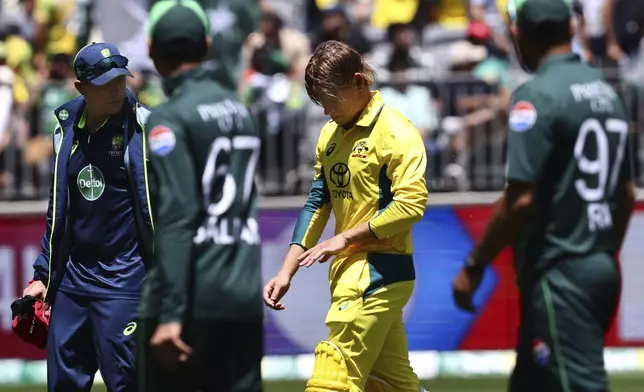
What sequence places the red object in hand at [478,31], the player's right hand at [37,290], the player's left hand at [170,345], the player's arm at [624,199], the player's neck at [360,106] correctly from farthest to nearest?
the red object in hand at [478,31], the player's right hand at [37,290], the player's neck at [360,106], the player's arm at [624,199], the player's left hand at [170,345]

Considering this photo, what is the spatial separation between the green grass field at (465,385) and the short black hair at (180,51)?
5569mm

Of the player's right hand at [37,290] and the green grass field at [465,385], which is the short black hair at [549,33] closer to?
the player's right hand at [37,290]

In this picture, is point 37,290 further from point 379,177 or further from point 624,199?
point 624,199

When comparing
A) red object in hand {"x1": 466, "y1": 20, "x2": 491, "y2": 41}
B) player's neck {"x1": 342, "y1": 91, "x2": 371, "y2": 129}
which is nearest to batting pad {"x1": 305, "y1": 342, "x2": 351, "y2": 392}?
player's neck {"x1": 342, "y1": 91, "x2": 371, "y2": 129}

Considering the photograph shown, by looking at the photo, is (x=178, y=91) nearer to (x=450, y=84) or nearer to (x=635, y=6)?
(x=450, y=84)

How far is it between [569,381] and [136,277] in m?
2.62

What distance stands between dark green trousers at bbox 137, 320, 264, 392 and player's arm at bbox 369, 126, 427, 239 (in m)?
1.24

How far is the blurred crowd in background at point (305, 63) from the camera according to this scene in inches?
464

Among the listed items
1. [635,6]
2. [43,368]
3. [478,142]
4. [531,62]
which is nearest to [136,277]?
[531,62]

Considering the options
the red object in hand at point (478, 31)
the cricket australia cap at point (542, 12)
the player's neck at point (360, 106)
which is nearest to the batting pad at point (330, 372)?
the player's neck at point (360, 106)

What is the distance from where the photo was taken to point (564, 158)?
538cm

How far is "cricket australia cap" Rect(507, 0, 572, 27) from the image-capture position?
5441 mm

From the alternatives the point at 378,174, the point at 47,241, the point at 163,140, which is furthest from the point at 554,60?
the point at 47,241

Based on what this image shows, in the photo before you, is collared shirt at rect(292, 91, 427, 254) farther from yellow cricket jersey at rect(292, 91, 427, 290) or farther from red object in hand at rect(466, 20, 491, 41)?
red object in hand at rect(466, 20, 491, 41)
